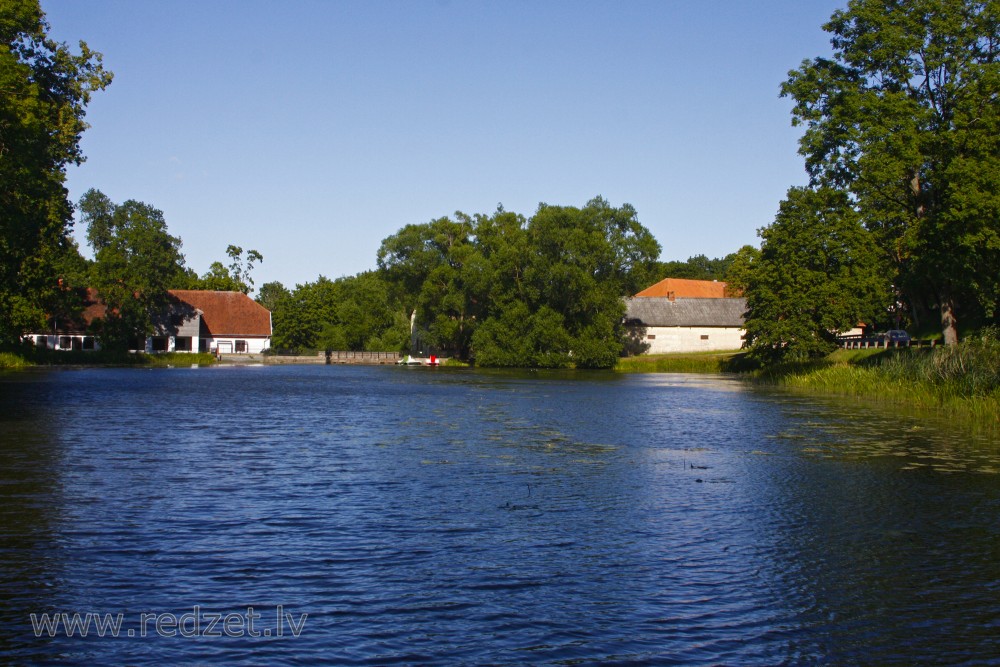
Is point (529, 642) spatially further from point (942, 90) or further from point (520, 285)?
point (520, 285)

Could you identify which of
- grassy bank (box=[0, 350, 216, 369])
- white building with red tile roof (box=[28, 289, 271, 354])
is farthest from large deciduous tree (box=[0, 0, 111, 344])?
white building with red tile roof (box=[28, 289, 271, 354])

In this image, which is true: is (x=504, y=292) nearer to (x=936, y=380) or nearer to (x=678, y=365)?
(x=678, y=365)

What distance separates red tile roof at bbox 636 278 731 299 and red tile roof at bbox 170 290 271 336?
51.7m

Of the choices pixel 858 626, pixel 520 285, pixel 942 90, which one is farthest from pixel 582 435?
pixel 520 285

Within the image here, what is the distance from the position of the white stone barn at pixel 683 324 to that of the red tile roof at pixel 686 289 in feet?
43.7

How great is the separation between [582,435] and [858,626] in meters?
17.9

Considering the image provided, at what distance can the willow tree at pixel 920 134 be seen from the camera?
130ft

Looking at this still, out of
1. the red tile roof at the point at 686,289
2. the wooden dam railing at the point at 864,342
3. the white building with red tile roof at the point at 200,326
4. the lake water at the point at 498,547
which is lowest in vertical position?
the lake water at the point at 498,547

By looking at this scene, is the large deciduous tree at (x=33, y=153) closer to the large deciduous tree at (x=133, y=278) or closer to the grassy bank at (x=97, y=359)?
the grassy bank at (x=97, y=359)

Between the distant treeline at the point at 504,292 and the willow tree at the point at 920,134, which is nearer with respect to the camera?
the willow tree at the point at 920,134

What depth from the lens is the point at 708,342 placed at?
105m

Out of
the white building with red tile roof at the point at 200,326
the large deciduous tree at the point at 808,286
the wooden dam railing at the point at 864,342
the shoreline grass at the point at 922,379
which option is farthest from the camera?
the white building with red tile roof at the point at 200,326

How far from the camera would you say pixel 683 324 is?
340 ft

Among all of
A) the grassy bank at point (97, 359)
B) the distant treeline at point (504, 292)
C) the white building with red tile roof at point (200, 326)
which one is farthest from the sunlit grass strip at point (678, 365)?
the white building with red tile roof at point (200, 326)
